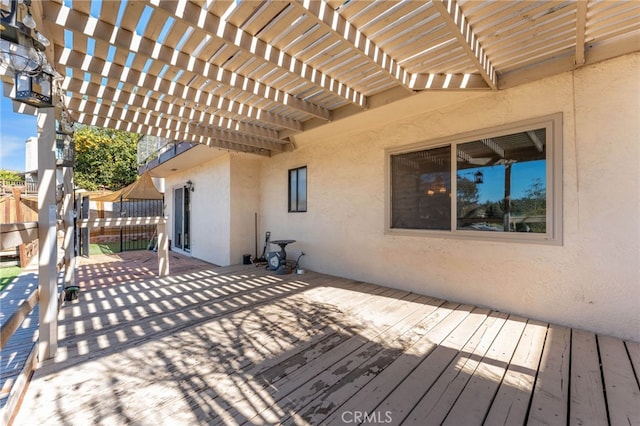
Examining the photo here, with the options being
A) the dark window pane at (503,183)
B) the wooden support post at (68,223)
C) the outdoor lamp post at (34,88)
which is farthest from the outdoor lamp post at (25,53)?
the dark window pane at (503,183)

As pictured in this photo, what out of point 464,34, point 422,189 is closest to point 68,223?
point 422,189

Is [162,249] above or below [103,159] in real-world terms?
below

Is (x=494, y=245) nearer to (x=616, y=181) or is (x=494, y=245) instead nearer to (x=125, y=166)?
(x=616, y=181)

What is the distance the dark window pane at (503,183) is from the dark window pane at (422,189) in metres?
0.19

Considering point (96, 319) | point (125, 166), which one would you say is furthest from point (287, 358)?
point (125, 166)

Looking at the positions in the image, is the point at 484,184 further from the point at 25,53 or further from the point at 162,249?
the point at 162,249

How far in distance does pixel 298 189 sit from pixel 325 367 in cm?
434

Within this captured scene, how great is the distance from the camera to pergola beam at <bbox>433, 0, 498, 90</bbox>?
1939 millimetres

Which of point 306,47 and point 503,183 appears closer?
point 306,47

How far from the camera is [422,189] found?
409 centimetres

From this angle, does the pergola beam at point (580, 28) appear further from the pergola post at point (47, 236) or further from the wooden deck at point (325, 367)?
the pergola post at point (47, 236)

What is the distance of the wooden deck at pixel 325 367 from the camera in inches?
66.7

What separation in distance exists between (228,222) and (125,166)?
15.9 meters

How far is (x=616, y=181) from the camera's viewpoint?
8.66 ft
